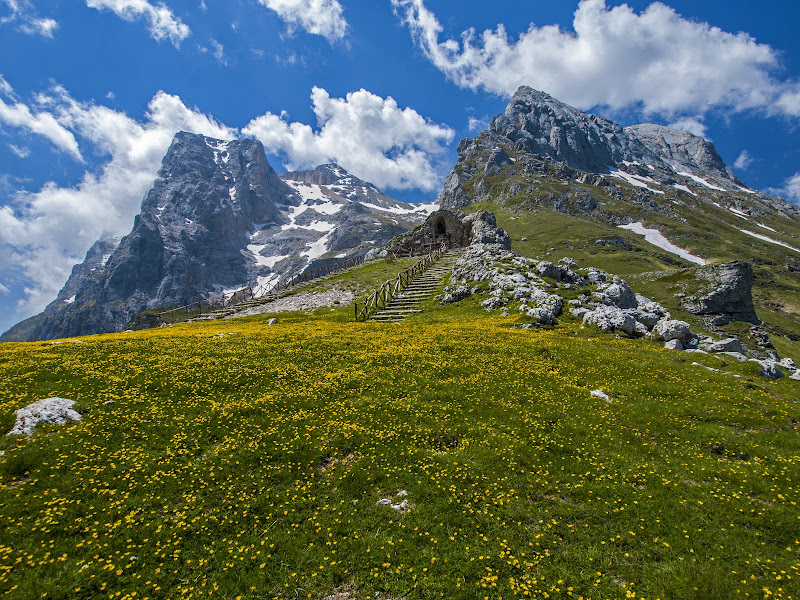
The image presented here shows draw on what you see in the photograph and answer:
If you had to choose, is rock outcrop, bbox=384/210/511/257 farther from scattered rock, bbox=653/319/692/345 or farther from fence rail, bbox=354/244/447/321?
scattered rock, bbox=653/319/692/345

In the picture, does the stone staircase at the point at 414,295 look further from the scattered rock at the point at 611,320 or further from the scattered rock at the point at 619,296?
the scattered rock at the point at 619,296

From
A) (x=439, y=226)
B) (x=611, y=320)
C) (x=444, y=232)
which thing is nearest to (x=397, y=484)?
(x=611, y=320)

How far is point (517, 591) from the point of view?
29.1ft

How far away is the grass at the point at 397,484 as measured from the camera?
916 cm

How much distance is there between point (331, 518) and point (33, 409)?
14.1 meters

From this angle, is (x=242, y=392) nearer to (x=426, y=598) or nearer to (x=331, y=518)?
(x=331, y=518)

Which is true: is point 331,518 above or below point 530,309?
below

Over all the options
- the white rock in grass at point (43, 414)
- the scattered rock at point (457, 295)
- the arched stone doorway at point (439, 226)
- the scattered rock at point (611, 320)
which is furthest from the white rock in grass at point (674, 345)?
the arched stone doorway at point (439, 226)

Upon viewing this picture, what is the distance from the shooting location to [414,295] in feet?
177

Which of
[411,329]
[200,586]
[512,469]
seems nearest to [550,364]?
[512,469]

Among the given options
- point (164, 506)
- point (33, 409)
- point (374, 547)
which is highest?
point (33, 409)

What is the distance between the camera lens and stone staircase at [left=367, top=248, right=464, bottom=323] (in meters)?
45.9

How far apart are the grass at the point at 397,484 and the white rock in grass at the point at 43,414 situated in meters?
0.53

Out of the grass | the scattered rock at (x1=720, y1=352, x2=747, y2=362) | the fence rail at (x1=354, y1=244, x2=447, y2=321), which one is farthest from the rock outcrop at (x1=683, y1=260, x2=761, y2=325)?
the grass
